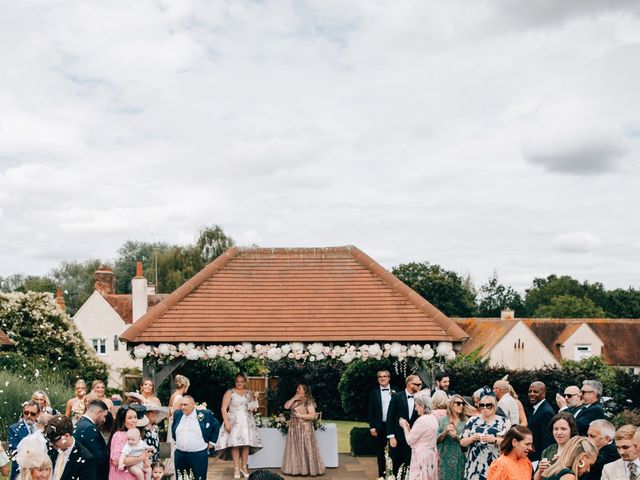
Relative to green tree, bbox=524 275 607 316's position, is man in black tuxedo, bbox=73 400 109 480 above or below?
below

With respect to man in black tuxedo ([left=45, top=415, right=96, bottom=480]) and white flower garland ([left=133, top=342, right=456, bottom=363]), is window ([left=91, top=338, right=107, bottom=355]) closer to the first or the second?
white flower garland ([left=133, top=342, right=456, bottom=363])

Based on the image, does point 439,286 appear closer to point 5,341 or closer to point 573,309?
point 573,309

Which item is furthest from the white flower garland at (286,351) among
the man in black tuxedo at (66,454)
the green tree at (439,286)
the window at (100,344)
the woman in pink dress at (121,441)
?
the green tree at (439,286)

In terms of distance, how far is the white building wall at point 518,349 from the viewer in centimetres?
3812

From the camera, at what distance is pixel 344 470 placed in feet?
39.6

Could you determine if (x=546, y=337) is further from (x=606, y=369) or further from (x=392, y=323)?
(x=392, y=323)

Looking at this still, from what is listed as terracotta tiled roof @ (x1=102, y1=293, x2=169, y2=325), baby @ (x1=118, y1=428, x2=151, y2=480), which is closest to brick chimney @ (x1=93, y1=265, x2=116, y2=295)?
terracotta tiled roof @ (x1=102, y1=293, x2=169, y2=325)

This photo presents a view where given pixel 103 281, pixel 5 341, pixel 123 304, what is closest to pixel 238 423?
pixel 5 341

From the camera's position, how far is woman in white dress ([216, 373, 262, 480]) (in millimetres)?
10906

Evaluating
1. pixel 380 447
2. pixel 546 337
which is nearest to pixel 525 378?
pixel 380 447

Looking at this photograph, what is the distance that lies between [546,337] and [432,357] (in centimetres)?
3569

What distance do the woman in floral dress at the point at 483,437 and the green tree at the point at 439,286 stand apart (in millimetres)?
48148

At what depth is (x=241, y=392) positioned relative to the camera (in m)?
11.0

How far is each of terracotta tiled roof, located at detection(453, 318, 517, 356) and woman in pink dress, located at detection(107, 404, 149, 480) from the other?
3200cm
